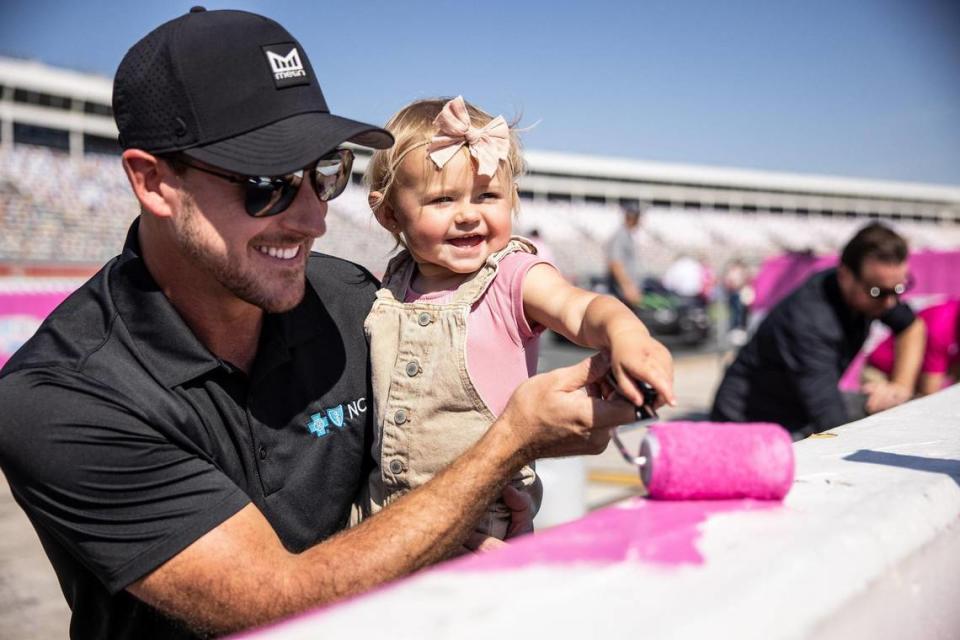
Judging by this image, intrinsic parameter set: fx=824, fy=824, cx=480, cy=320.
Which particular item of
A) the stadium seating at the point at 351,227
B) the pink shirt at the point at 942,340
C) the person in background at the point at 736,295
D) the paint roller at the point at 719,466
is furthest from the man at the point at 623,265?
the paint roller at the point at 719,466

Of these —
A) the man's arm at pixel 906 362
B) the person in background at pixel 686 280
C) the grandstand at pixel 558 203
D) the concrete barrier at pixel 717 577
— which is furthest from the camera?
the grandstand at pixel 558 203

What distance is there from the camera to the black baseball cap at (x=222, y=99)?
1.76 m

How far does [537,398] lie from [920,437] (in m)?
0.90

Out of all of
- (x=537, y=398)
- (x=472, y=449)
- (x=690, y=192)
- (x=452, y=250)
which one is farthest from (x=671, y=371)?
(x=690, y=192)

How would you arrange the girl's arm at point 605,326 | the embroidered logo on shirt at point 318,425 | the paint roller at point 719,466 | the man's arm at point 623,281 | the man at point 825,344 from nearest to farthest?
the paint roller at point 719,466 → the girl's arm at point 605,326 → the embroidered logo on shirt at point 318,425 → the man at point 825,344 → the man's arm at point 623,281

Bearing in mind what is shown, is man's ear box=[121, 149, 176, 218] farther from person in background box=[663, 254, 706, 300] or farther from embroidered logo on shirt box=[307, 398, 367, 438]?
person in background box=[663, 254, 706, 300]

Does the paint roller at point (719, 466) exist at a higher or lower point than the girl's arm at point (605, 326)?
lower

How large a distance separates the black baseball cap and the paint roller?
99cm

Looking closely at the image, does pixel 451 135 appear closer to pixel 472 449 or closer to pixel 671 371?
pixel 472 449

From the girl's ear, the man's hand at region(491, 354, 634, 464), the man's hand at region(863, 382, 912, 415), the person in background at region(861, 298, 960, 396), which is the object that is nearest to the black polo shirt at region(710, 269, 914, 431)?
the man's hand at region(863, 382, 912, 415)

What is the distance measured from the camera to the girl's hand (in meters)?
→ 1.40

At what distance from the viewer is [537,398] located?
1.64 meters

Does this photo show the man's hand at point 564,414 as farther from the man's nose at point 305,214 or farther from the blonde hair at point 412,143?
the blonde hair at point 412,143

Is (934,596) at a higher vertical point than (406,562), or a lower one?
higher
